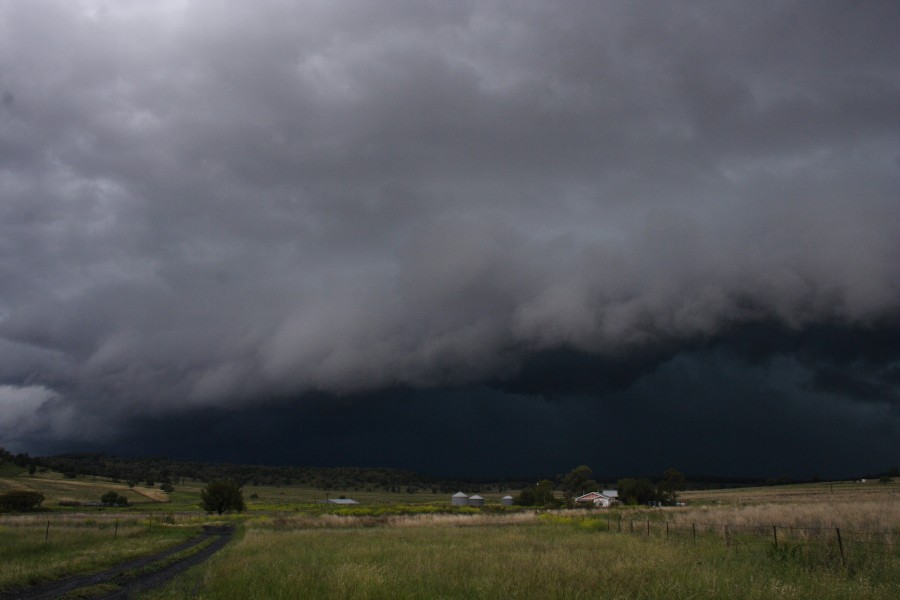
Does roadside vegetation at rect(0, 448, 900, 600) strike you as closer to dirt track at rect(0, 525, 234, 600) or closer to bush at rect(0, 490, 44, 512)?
dirt track at rect(0, 525, 234, 600)

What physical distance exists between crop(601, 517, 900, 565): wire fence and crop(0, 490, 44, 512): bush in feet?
307

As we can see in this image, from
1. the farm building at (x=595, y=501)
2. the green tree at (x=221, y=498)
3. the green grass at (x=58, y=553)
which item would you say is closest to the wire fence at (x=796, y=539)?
the green grass at (x=58, y=553)

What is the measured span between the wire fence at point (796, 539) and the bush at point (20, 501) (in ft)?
307

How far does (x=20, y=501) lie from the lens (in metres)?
93.0

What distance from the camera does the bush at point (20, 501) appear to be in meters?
91.5

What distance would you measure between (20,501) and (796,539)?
10788 cm

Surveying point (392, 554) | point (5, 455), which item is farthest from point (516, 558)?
point (5, 455)

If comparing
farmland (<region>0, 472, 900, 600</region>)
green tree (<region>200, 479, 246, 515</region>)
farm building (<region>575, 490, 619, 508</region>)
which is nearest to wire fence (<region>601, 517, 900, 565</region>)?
farmland (<region>0, 472, 900, 600</region>)

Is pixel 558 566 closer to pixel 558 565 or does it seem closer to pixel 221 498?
pixel 558 565

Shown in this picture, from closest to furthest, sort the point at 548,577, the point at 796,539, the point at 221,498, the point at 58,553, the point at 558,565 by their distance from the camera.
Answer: the point at 548,577
the point at 558,565
the point at 796,539
the point at 58,553
the point at 221,498

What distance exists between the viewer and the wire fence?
21047 mm

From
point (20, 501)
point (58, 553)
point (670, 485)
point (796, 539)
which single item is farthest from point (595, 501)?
point (20, 501)

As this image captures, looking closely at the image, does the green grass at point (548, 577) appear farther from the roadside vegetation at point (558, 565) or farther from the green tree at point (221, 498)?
the green tree at point (221, 498)

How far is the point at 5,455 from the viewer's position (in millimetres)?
153125
